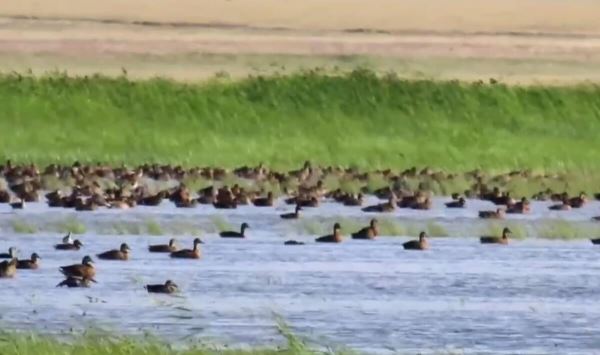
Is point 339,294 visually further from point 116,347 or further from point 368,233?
point 116,347

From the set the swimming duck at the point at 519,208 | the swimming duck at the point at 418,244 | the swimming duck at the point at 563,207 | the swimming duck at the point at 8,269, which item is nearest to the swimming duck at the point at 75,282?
the swimming duck at the point at 8,269

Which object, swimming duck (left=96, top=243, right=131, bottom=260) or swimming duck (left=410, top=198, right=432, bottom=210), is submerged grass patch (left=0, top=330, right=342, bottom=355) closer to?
swimming duck (left=96, top=243, right=131, bottom=260)

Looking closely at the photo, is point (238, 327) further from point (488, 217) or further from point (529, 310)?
point (488, 217)

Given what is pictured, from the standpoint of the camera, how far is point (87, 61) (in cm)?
5175

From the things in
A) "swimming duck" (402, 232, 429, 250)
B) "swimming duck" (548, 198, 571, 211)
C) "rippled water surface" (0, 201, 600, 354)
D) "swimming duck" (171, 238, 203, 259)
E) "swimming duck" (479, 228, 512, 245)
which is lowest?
"rippled water surface" (0, 201, 600, 354)

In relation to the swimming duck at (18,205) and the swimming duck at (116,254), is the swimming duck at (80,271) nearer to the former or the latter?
the swimming duck at (116,254)

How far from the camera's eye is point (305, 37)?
58.2m

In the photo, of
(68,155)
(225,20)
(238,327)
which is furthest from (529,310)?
(225,20)

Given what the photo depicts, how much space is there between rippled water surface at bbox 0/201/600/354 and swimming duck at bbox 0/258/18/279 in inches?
3.1

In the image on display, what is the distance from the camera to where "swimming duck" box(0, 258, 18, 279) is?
80.8 ft

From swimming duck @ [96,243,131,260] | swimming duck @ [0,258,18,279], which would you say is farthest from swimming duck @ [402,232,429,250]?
swimming duck @ [0,258,18,279]

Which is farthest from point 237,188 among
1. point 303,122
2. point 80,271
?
point 303,122

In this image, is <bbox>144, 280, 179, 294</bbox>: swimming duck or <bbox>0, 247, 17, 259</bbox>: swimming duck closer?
<bbox>144, 280, 179, 294</bbox>: swimming duck

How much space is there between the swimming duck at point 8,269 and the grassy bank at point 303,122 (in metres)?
14.2
